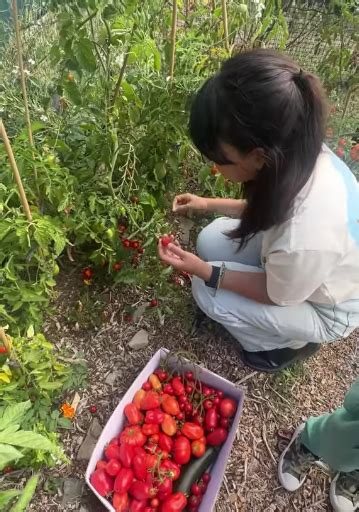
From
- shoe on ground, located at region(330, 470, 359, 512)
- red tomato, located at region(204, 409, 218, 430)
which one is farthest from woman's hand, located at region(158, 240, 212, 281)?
shoe on ground, located at region(330, 470, 359, 512)

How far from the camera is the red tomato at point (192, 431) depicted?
1.45 metres

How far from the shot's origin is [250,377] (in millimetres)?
1754

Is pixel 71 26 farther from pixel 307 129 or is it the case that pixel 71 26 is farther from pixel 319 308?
pixel 319 308

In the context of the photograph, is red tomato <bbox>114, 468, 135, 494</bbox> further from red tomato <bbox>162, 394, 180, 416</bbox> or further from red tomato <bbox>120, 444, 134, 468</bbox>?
red tomato <bbox>162, 394, 180, 416</bbox>

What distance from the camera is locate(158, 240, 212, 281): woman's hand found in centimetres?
150

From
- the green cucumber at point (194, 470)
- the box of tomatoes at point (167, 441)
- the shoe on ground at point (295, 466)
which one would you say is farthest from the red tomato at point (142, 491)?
the shoe on ground at point (295, 466)

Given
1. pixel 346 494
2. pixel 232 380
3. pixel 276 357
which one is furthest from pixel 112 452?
pixel 346 494

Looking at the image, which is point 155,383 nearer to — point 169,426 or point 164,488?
point 169,426

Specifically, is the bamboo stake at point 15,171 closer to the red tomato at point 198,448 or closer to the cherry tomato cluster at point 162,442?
the cherry tomato cluster at point 162,442

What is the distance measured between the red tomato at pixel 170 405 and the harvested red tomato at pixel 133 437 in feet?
0.39

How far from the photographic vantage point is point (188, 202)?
5.80 ft

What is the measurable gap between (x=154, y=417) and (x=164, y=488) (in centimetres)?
22

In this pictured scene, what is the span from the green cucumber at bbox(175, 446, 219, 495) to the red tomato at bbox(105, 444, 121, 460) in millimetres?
219

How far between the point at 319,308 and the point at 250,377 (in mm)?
471
